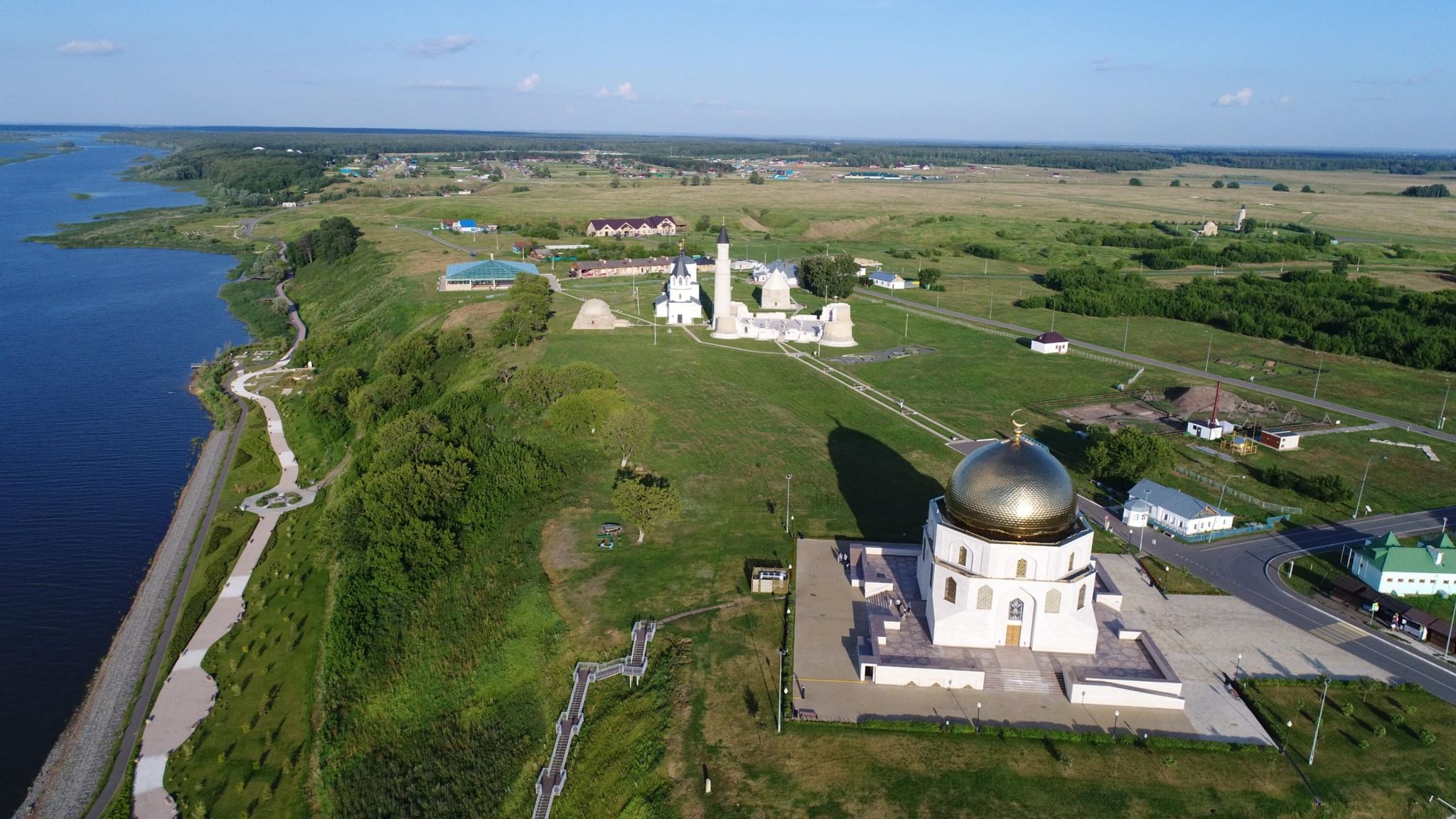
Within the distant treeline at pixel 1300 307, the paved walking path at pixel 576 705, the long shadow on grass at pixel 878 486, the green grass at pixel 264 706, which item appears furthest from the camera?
the distant treeline at pixel 1300 307

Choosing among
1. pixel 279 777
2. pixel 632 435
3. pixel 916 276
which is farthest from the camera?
pixel 916 276

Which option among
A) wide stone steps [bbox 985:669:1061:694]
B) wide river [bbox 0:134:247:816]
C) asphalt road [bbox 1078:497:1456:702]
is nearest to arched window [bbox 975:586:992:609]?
wide stone steps [bbox 985:669:1061:694]

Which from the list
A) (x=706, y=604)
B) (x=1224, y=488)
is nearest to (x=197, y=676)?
(x=706, y=604)

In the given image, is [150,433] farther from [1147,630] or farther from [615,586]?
[1147,630]

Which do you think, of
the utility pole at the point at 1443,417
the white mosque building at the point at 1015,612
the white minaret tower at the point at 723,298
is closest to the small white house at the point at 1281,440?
the utility pole at the point at 1443,417

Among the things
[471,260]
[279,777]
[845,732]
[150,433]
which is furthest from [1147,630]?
[471,260]

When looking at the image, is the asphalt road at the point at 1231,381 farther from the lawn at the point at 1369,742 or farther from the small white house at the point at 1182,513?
the lawn at the point at 1369,742

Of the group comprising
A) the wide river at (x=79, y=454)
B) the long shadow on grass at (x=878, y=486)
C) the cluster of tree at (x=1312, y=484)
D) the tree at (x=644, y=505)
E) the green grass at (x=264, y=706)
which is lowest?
the green grass at (x=264, y=706)
